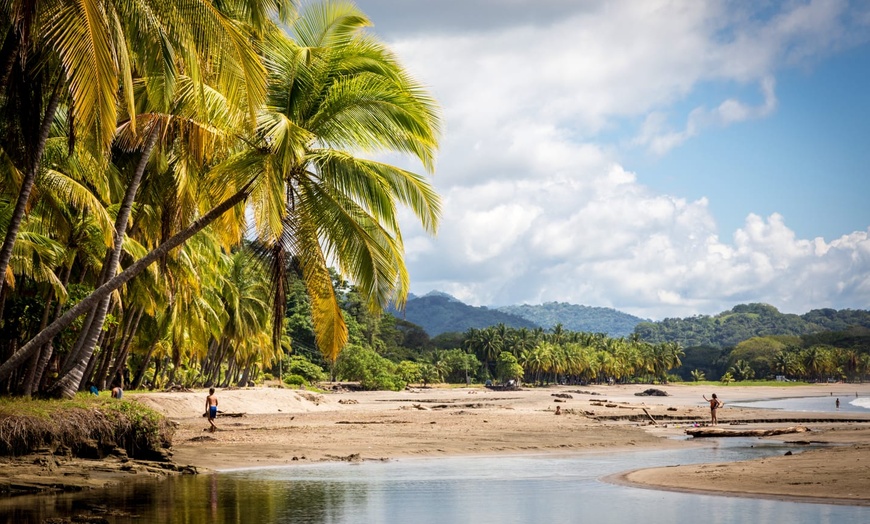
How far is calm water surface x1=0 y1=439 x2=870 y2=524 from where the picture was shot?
518 inches

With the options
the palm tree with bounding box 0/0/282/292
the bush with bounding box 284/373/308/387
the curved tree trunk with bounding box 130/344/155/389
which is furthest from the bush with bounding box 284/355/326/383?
the palm tree with bounding box 0/0/282/292

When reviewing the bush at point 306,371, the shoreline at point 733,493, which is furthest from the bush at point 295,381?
the shoreline at point 733,493

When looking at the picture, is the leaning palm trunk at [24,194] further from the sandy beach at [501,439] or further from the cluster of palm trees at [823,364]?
the cluster of palm trees at [823,364]

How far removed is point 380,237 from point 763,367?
177m

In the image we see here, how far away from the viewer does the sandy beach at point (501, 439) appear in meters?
17.2

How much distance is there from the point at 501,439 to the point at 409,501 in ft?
46.2

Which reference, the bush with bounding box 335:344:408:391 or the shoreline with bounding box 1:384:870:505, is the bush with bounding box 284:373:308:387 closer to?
the bush with bounding box 335:344:408:391

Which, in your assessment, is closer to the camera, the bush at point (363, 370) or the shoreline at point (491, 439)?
the shoreline at point (491, 439)

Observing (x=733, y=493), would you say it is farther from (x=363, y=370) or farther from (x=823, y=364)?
(x=823, y=364)

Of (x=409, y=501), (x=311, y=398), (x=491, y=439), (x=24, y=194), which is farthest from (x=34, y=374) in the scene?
(x=311, y=398)

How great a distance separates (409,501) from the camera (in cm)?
1543

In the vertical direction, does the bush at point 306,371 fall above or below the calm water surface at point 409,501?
above

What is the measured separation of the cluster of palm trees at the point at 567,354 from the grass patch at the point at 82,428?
122113 mm

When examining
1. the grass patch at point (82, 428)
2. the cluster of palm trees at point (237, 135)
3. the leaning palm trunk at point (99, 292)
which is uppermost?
the cluster of palm trees at point (237, 135)
